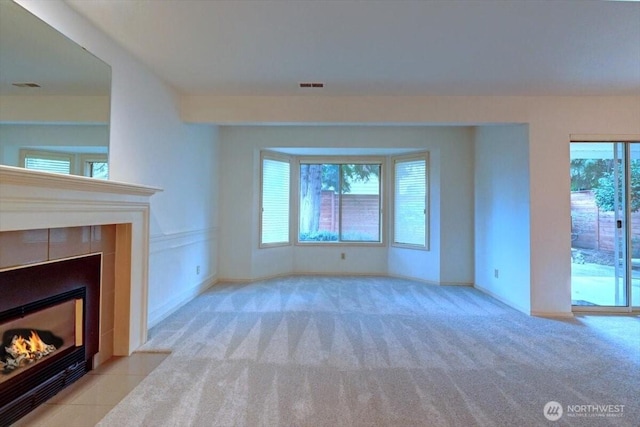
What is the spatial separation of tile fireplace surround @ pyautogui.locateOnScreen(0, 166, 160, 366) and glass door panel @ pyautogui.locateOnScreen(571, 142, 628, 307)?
4.62 meters

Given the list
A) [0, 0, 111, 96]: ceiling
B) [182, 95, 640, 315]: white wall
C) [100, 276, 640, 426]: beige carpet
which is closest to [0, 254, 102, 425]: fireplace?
[100, 276, 640, 426]: beige carpet

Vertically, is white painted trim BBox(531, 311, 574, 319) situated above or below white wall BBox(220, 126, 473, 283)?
below

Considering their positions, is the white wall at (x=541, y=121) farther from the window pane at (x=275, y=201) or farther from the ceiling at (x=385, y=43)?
the window pane at (x=275, y=201)

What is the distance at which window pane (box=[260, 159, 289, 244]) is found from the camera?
17.5ft

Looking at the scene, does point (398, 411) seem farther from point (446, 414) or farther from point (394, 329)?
point (394, 329)

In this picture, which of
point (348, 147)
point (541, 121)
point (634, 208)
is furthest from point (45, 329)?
point (634, 208)

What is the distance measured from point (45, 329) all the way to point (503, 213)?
4.72 meters

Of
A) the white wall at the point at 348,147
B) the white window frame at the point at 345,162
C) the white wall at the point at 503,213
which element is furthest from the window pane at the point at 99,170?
the white wall at the point at 503,213

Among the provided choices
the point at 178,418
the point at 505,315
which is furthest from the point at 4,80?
the point at 505,315

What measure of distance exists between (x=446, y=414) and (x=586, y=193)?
338 centimetres

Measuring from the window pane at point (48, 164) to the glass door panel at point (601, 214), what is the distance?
493 cm

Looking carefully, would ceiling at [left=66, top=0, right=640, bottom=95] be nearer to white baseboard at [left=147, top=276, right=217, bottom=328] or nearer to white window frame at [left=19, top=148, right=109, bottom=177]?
white window frame at [left=19, top=148, right=109, bottom=177]

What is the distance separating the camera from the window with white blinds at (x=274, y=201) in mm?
5301

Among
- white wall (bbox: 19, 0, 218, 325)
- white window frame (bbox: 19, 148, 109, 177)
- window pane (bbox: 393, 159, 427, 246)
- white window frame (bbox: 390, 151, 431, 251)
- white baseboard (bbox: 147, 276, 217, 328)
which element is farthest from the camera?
window pane (bbox: 393, 159, 427, 246)
